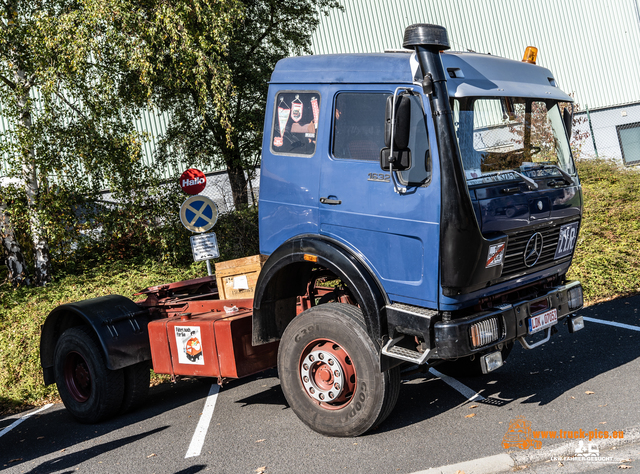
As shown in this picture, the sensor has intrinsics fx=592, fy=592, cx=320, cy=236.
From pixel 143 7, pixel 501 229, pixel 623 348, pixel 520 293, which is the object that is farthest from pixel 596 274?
pixel 143 7

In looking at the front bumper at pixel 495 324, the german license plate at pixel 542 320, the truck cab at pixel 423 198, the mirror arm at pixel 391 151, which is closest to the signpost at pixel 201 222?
the truck cab at pixel 423 198

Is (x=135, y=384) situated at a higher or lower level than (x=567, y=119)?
lower

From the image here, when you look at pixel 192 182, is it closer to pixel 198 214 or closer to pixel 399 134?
pixel 198 214

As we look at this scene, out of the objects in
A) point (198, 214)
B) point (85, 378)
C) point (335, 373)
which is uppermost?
point (198, 214)

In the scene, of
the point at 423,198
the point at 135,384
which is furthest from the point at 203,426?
the point at 423,198

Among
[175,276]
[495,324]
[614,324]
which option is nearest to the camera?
[495,324]

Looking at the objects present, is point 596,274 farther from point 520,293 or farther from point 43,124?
point 43,124

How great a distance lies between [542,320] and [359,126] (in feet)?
7.07

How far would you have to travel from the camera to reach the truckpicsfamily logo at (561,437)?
13.4ft

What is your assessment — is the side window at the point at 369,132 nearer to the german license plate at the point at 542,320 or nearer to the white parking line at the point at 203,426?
the german license plate at the point at 542,320

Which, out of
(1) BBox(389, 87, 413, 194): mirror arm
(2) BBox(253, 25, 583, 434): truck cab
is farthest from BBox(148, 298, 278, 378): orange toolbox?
(1) BBox(389, 87, 413, 194): mirror arm

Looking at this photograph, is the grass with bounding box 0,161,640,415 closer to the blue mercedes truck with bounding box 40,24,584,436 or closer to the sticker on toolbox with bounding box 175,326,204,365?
the sticker on toolbox with bounding box 175,326,204,365

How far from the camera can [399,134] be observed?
4.23 metres

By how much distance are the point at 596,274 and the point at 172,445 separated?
6882 millimetres
